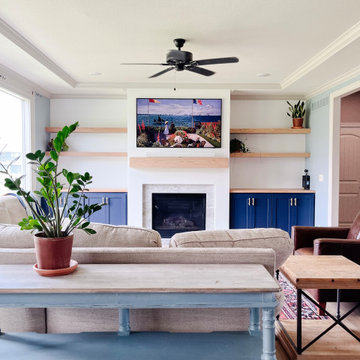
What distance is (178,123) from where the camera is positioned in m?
5.52

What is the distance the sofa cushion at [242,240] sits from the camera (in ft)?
5.55

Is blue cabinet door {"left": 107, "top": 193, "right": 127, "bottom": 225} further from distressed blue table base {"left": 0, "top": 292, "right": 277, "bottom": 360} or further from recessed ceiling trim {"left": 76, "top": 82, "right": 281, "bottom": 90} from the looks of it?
distressed blue table base {"left": 0, "top": 292, "right": 277, "bottom": 360}

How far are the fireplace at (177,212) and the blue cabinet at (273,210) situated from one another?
57 cm

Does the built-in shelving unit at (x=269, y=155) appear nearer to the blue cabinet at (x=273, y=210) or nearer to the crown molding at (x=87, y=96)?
the blue cabinet at (x=273, y=210)

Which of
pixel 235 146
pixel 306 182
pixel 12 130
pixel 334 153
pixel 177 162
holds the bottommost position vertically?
pixel 306 182

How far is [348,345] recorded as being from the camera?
2115 millimetres

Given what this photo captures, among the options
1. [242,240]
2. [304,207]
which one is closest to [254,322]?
[242,240]

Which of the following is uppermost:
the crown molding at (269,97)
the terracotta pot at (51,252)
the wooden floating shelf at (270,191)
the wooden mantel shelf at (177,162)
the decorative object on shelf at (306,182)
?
the crown molding at (269,97)

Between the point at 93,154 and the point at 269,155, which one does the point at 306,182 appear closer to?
the point at 269,155

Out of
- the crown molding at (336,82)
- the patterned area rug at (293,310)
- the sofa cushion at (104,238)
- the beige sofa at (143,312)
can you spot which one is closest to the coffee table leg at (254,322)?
the beige sofa at (143,312)

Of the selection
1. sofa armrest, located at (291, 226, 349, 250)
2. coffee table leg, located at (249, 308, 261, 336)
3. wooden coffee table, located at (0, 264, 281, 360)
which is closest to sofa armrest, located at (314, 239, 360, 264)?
sofa armrest, located at (291, 226, 349, 250)

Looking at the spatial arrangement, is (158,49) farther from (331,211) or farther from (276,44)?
(331,211)

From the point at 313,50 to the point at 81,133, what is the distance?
3.90 meters

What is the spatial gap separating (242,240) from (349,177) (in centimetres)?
510
